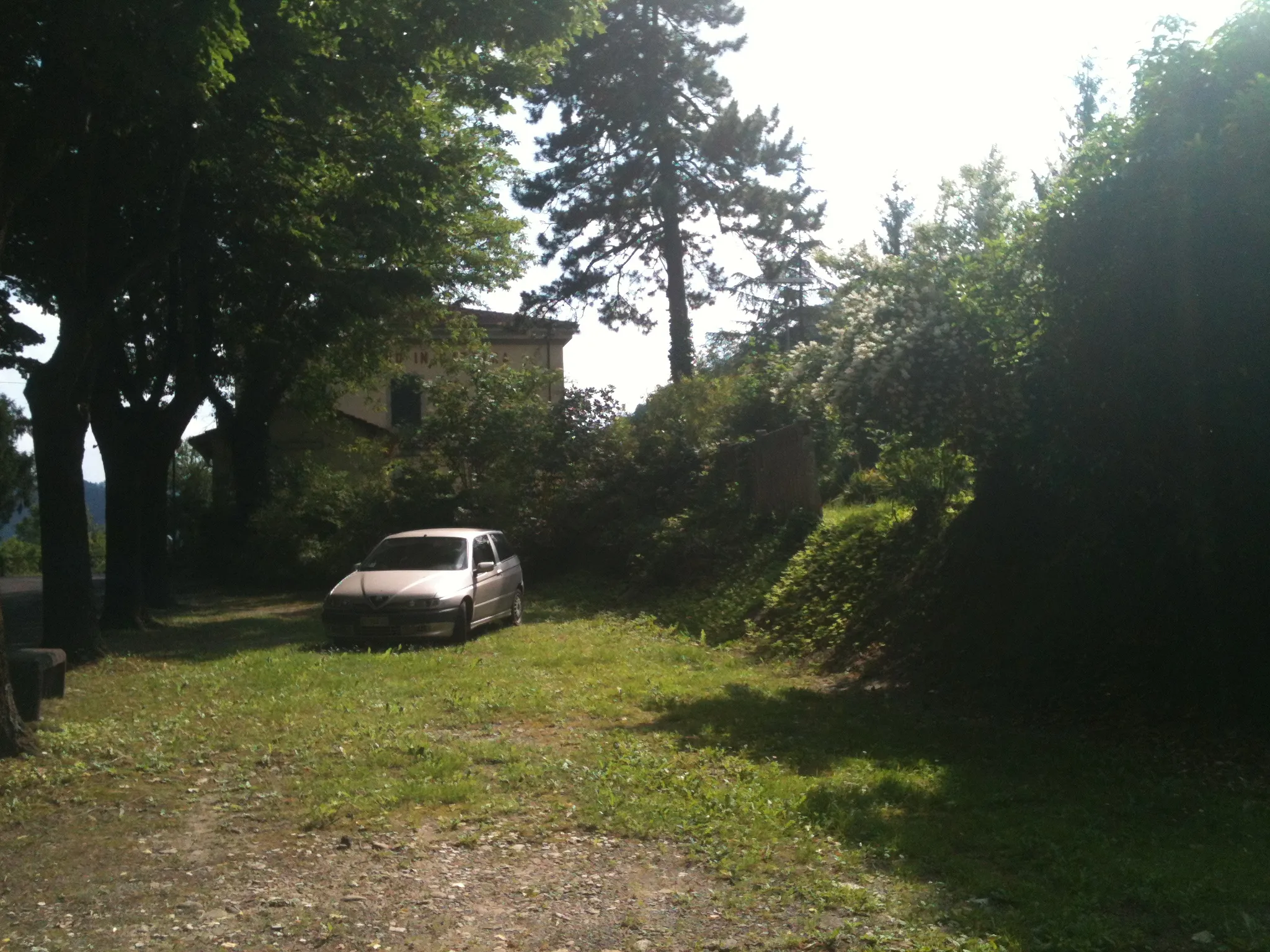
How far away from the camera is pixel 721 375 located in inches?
1033

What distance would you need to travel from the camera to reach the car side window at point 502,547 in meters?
18.8

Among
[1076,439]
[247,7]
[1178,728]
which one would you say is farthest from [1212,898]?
[247,7]

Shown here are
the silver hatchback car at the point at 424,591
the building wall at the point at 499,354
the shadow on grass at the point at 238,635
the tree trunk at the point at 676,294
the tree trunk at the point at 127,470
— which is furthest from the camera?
the building wall at the point at 499,354

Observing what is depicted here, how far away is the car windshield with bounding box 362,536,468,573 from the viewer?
17.2 m

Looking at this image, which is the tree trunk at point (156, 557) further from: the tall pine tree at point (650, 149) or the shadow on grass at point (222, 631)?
the tall pine tree at point (650, 149)

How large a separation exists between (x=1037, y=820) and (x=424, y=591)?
34.3 ft

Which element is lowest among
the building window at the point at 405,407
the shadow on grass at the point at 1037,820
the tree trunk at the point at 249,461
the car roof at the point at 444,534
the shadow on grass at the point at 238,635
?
the shadow on grass at the point at 1037,820

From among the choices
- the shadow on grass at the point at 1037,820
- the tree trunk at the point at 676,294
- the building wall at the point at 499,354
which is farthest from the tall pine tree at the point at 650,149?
the shadow on grass at the point at 1037,820

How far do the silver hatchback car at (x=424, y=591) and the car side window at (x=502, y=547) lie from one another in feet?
0.27

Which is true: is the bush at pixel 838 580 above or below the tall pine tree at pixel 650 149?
below

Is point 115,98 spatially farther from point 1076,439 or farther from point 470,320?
point 470,320

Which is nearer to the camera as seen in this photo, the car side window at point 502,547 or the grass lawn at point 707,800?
the grass lawn at point 707,800

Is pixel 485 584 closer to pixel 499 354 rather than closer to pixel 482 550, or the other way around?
pixel 482 550

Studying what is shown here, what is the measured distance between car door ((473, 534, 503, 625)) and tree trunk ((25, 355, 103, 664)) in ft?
16.1
